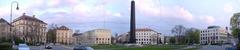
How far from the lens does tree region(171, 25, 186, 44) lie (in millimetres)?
175125

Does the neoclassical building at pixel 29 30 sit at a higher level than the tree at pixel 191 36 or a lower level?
higher

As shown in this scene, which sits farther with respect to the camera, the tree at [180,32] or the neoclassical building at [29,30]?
the tree at [180,32]

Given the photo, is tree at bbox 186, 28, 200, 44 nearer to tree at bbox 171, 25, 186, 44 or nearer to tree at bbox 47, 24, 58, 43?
tree at bbox 171, 25, 186, 44

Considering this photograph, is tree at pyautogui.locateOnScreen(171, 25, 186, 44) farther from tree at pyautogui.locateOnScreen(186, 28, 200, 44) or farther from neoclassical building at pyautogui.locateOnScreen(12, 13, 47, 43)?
neoclassical building at pyautogui.locateOnScreen(12, 13, 47, 43)

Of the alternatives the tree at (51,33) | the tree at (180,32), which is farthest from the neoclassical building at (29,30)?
the tree at (180,32)

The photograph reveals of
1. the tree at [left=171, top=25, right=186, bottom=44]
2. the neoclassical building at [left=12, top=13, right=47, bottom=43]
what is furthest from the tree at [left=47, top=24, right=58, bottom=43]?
the tree at [left=171, top=25, right=186, bottom=44]

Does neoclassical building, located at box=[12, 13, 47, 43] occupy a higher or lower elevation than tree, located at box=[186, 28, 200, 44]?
higher

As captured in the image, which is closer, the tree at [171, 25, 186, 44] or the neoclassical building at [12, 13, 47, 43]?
the neoclassical building at [12, 13, 47, 43]

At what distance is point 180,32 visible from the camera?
176 meters

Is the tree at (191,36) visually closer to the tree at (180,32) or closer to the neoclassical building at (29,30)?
the tree at (180,32)

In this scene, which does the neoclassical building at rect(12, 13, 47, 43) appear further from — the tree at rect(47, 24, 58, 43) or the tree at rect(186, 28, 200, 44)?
the tree at rect(186, 28, 200, 44)

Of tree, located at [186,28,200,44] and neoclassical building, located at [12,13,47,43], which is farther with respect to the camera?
tree, located at [186,28,200,44]

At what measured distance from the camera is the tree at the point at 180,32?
575 ft

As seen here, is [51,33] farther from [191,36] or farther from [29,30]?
[191,36]
